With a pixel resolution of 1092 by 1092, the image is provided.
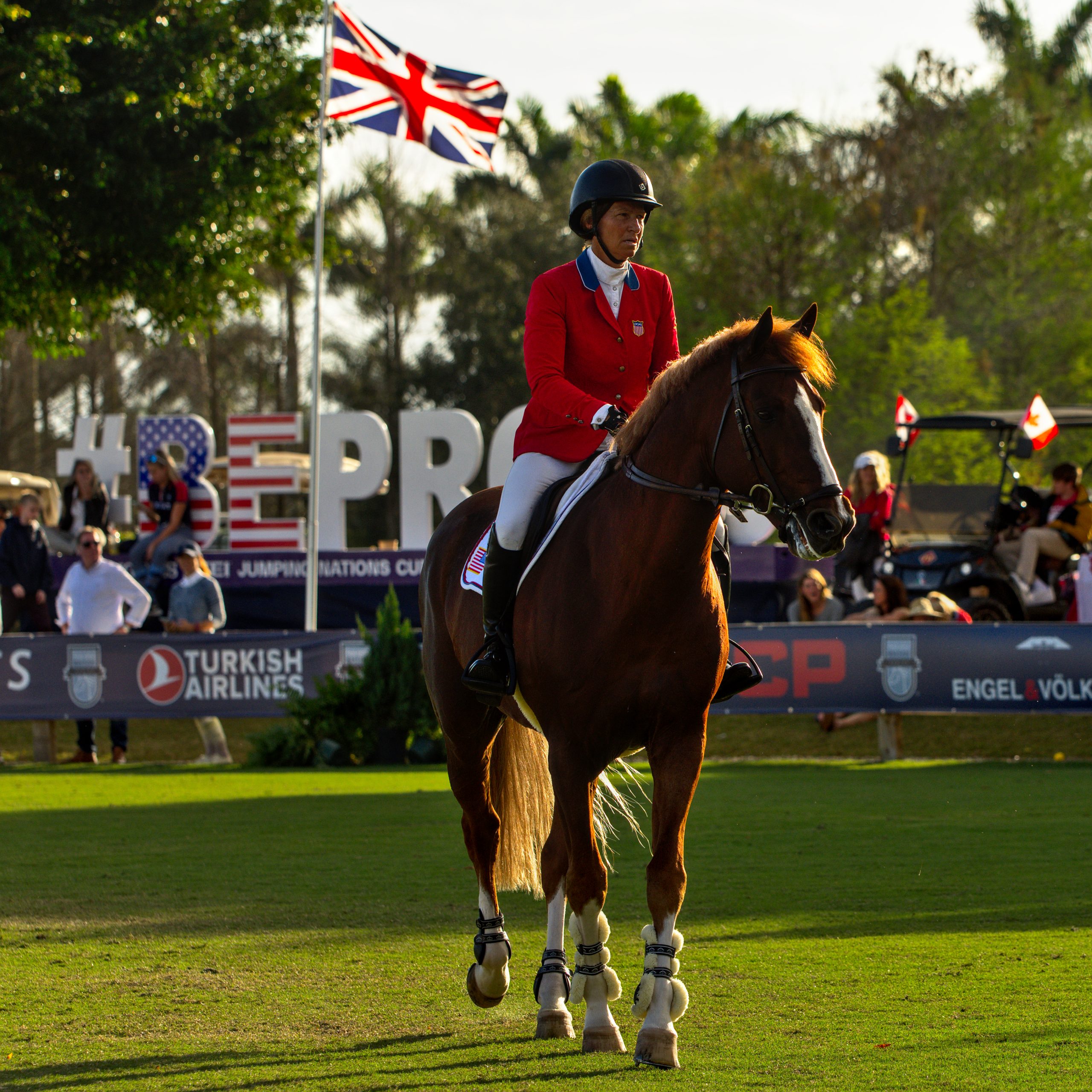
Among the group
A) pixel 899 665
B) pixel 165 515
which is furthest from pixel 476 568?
pixel 165 515

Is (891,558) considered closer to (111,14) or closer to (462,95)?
(462,95)

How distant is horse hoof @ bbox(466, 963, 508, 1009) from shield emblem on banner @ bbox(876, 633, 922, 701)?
9113mm

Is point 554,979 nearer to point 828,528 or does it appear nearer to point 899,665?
point 828,528

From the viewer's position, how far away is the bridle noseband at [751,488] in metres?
4.40

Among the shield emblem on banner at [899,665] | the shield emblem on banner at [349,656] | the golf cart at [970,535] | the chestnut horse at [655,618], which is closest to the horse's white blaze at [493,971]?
the chestnut horse at [655,618]

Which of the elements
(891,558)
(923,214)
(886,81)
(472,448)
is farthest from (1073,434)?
(891,558)

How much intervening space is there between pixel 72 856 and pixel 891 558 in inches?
408

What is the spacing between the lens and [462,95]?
1788 cm

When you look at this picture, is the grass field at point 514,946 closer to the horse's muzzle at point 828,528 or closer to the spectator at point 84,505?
the horse's muzzle at point 828,528

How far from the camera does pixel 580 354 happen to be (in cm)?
560

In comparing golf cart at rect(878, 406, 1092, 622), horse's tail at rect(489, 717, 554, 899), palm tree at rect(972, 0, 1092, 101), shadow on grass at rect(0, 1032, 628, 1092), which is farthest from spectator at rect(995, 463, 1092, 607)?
palm tree at rect(972, 0, 1092, 101)

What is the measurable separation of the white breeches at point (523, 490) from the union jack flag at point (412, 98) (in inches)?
496

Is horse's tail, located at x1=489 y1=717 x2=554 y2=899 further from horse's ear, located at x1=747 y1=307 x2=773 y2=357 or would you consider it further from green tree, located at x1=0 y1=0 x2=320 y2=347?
green tree, located at x1=0 y1=0 x2=320 y2=347

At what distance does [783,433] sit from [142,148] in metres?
17.8
